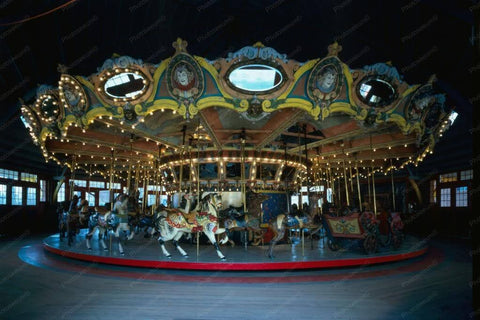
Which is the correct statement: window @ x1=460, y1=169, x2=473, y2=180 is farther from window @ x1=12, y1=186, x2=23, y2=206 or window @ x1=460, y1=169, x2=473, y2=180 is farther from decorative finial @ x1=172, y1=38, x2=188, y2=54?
→ window @ x1=12, y1=186, x2=23, y2=206

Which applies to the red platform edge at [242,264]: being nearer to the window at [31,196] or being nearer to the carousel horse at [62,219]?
the carousel horse at [62,219]

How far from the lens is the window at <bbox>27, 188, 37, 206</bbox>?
15.2 m

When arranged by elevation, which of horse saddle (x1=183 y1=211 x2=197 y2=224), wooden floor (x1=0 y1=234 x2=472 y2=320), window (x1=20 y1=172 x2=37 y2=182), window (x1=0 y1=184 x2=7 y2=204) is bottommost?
wooden floor (x1=0 y1=234 x2=472 y2=320)

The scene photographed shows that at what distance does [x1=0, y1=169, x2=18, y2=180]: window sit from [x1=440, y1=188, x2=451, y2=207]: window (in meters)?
17.8

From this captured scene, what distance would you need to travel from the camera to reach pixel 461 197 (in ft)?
43.9

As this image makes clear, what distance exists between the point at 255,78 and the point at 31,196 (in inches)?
534

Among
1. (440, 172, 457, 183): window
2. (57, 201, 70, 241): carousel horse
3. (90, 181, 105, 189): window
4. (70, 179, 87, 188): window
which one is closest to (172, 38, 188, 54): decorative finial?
(57, 201, 70, 241): carousel horse

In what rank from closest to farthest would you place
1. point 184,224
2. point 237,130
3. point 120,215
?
point 184,224, point 120,215, point 237,130

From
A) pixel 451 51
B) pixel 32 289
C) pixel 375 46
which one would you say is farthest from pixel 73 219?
pixel 451 51

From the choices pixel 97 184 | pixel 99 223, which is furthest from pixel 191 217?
pixel 97 184

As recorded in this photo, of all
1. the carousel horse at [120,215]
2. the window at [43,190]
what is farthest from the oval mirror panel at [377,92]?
the window at [43,190]

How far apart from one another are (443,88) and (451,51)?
1.63m

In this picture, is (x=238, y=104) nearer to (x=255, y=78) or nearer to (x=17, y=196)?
(x=255, y=78)

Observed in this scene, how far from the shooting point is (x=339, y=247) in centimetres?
840
